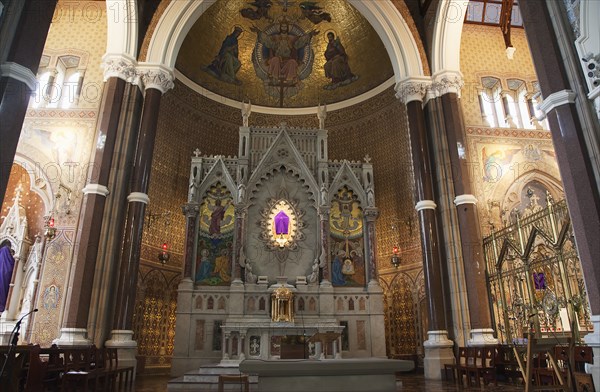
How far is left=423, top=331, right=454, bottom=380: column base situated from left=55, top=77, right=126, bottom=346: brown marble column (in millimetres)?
8972

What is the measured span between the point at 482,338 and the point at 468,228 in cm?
298

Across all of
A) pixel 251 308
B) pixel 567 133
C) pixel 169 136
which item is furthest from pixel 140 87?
pixel 567 133

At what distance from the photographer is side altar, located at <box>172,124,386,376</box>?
13.2 meters

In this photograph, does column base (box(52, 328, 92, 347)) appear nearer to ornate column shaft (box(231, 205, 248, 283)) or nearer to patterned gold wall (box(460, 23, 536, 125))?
ornate column shaft (box(231, 205, 248, 283))

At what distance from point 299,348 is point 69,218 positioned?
1023 cm

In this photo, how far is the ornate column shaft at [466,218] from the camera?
37.3 feet

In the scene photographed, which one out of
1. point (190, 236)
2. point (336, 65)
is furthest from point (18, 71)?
point (336, 65)

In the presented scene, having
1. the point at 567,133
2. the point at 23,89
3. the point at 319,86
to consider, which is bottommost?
the point at 567,133

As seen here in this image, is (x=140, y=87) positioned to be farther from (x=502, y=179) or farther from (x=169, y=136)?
(x=502, y=179)

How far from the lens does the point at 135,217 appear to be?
12.3 metres

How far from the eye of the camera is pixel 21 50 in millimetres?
7254

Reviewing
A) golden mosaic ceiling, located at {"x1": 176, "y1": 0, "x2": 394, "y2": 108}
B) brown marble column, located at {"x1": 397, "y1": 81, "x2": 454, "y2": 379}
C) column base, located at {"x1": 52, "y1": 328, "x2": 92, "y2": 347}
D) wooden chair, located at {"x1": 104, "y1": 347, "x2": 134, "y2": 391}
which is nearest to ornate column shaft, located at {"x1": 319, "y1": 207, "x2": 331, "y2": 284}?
brown marble column, located at {"x1": 397, "y1": 81, "x2": 454, "y2": 379}

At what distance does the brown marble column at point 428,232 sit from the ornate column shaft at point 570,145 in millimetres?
5792

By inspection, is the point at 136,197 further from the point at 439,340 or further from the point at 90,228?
the point at 439,340
